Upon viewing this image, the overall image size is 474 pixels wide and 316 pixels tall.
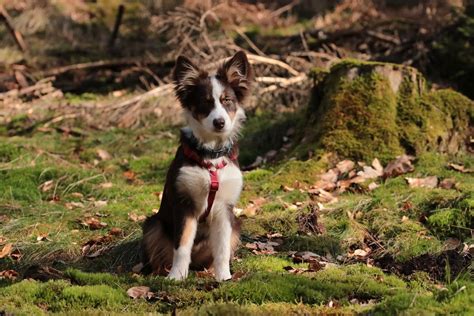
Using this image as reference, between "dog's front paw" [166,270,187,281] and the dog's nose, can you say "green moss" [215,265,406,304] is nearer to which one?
"dog's front paw" [166,270,187,281]

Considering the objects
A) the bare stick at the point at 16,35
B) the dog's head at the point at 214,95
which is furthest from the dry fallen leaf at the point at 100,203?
the bare stick at the point at 16,35

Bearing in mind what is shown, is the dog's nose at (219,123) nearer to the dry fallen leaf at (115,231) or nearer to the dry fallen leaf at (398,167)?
the dry fallen leaf at (115,231)

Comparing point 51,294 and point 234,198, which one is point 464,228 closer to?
point 234,198

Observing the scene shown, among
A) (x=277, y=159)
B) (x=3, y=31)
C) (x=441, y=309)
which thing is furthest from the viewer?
(x=3, y=31)

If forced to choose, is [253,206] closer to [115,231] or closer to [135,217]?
[135,217]

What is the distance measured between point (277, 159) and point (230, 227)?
11.7 feet

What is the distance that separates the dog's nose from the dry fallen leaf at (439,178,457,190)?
3077 mm

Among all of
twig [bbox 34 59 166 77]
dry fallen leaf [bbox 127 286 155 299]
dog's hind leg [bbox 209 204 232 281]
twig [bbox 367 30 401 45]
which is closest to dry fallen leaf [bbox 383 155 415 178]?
dog's hind leg [bbox 209 204 232 281]

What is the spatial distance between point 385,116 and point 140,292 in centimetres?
472

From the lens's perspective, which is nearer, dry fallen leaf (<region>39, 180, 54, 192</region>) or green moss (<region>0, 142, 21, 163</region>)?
dry fallen leaf (<region>39, 180, 54, 192</region>)

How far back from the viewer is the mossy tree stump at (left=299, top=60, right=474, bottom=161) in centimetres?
831

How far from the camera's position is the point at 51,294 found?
4.46 meters

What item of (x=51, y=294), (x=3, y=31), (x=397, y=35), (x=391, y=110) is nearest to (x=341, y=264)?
(x=51, y=294)

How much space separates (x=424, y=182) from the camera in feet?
24.7
